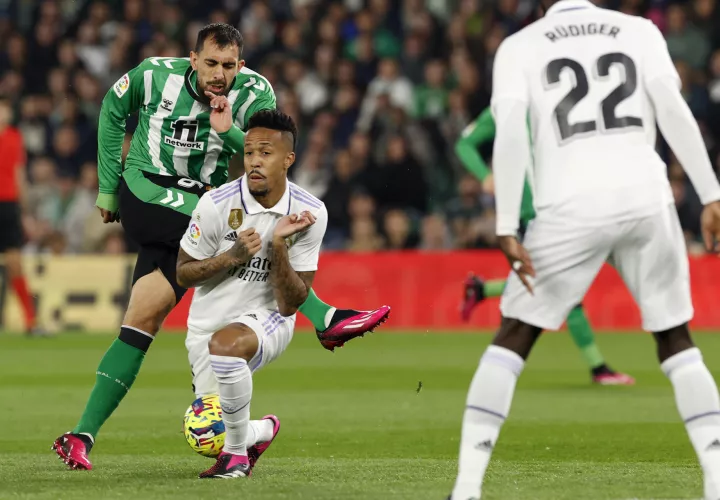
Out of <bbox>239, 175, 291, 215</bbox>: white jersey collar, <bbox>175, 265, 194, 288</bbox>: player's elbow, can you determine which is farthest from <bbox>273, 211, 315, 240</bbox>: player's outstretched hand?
<bbox>175, 265, 194, 288</bbox>: player's elbow

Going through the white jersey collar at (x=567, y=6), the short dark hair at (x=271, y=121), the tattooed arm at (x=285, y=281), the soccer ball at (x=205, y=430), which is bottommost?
the soccer ball at (x=205, y=430)

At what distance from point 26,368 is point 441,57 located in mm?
8478

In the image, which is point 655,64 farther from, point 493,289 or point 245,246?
point 493,289

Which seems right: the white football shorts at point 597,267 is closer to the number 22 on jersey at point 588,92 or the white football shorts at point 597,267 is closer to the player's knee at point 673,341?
the player's knee at point 673,341

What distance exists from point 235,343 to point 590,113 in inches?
73.6

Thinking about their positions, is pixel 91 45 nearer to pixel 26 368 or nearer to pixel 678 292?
pixel 26 368

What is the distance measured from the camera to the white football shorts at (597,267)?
16.4 ft

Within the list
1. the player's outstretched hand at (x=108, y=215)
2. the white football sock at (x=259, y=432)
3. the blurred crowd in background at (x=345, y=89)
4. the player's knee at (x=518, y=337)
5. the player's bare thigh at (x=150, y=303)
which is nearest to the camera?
the player's knee at (x=518, y=337)

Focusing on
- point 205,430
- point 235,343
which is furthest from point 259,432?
point 235,343

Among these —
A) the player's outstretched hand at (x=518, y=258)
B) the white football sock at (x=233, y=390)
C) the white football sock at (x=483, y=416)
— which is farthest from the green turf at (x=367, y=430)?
the player's outstretched hand at (x=518, y=258)

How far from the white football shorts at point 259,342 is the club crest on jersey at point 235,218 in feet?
1.28

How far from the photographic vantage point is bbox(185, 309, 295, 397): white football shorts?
6.20 m

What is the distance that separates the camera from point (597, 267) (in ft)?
16.5

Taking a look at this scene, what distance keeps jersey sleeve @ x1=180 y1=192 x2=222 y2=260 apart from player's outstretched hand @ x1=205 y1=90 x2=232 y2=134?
21.1 inches
